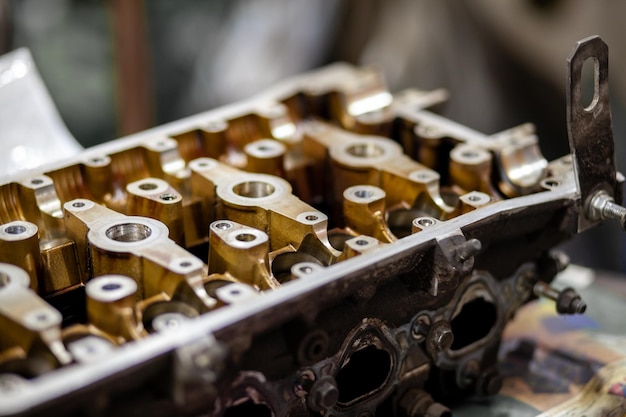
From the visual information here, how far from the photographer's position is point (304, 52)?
4.03 metres

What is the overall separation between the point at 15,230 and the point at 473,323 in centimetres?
90

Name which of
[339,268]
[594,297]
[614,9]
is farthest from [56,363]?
[614,9]

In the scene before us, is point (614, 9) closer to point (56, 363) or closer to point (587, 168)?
point (587, 168)

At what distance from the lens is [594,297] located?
2.17 metres

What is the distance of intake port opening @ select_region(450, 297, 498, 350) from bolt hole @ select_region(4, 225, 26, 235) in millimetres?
829

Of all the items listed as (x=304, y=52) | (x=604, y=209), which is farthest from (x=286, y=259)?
(x=304, y=52)

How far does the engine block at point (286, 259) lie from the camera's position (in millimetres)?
1168

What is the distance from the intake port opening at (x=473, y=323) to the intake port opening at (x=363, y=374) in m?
0.21

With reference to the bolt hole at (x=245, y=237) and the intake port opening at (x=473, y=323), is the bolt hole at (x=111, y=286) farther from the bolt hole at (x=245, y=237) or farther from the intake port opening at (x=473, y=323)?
the intake port opening at (x=473, y=323)

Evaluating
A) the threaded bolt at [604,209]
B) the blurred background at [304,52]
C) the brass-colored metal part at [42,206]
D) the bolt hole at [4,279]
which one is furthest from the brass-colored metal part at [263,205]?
the blurred background at [304,52]

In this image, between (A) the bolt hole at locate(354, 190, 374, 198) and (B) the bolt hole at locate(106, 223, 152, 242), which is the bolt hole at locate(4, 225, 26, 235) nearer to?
(B) the bolt hole at locate(106, 223, 152, 242)

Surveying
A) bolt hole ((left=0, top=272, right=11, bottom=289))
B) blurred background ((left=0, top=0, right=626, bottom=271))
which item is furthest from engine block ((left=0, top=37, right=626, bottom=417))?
blurred background ((left=0, top=0, right=626, bottom=271))

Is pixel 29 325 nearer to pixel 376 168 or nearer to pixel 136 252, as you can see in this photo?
pixel 136 252

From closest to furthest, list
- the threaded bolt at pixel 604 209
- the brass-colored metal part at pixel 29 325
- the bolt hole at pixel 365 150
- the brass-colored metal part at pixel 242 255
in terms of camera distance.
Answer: the brass-colored metal part at pixel 29 325
the brass-colored metal part at pixel 242 255
the threaded bolt at pixel 604 209
the bolt hole at pixel 365 150
